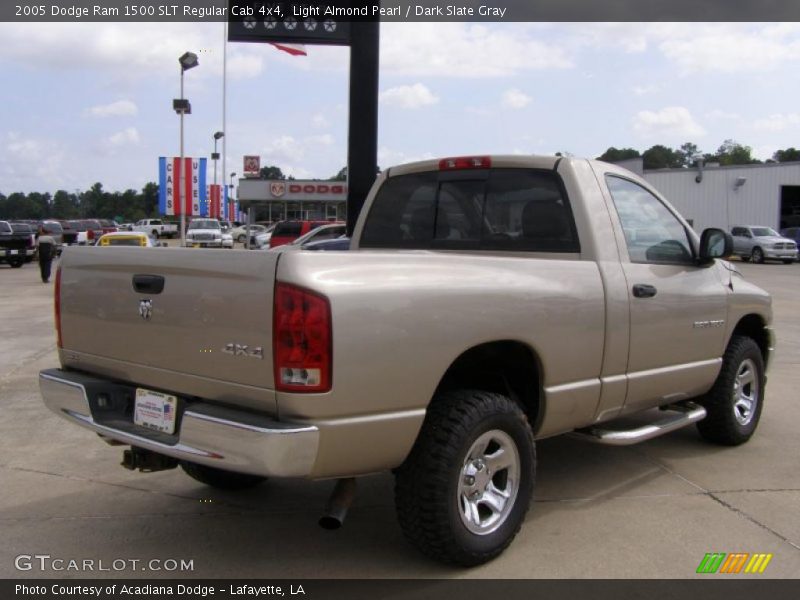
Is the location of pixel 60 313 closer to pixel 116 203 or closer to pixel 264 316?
pixel 264 316

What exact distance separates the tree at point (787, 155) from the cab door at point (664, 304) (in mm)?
95359

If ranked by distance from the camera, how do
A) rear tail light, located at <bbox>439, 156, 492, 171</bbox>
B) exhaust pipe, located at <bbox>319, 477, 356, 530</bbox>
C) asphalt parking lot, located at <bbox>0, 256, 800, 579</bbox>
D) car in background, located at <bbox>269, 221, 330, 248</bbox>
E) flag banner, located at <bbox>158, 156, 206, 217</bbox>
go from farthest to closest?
flag banner, located at <bbox>158, 156, 206, 217</bbox> < car in background, located at <bbox>269, 221, 330, 248</bbox> < rear tail light, located at <bbox>439, 156, 492, 171</bbox> < asphalt parking lot, located at <bbox>0, 256, 800, 579</bbox> < exhaust pipe, located at <bbox>319, 477, 356, 530</bbox>

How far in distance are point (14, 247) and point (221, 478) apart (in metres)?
26.1

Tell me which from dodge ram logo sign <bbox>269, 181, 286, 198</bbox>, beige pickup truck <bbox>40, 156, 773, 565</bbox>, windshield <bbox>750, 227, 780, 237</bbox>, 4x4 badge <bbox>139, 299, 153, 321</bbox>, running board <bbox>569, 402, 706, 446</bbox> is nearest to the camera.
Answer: beige pickup truck <bbox>40, 156, 773, 565</bbox>

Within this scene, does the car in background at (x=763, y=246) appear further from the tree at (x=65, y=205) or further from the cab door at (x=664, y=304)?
the tree at (x=65, y=205)

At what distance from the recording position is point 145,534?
393 centimetres

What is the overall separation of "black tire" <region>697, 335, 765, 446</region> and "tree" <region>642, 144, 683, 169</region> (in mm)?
106463

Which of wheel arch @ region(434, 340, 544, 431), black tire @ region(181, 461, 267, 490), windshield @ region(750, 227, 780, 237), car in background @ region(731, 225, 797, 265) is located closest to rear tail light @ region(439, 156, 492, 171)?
wheel arch @ region(434, 340, 544, 431)

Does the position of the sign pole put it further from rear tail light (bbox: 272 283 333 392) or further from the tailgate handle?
rear tail light (bbox: 272 283 333 392)

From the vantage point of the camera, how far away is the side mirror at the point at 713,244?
482cm

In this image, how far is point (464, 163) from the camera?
15.2 feet

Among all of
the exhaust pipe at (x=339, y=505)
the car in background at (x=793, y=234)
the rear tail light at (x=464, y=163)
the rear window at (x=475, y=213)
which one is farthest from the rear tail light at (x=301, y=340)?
the car in background at (x=793, y=234)

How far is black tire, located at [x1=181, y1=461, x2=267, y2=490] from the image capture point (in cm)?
430

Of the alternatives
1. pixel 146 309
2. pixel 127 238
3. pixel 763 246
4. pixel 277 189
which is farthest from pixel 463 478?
pixel 277 189
